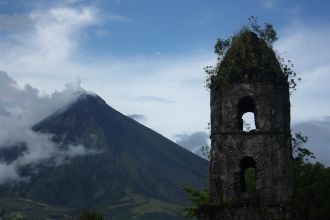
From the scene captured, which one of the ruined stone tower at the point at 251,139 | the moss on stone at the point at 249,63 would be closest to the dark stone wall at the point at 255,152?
the ruined stone tower at the point at 251,139

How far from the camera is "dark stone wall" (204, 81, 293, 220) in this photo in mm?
16219

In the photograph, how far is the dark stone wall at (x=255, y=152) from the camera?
16.2 m

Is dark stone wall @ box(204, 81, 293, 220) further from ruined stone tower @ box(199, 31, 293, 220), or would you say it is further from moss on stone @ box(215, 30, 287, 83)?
moss on stone @ box(215, 30, 287, 83)

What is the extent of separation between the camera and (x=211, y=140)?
17.2m

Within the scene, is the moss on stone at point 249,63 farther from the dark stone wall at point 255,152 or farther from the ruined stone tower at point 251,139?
the dark stone wall at point 255,152

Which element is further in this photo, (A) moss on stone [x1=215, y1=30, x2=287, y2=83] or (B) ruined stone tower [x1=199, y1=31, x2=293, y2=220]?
(A) moss on stone [x1=215, y1=30, x2=287, y2=83]

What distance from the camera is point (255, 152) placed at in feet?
53.9

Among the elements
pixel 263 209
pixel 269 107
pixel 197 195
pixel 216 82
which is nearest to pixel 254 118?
pixel 269 107

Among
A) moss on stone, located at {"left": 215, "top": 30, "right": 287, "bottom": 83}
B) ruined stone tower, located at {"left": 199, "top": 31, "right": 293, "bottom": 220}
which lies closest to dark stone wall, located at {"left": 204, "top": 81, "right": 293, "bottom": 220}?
ruined stone tower, located at {"left": 199, "top": 31, "right": 293, "bottom": 220}

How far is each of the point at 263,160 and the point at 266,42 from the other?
3.91 m

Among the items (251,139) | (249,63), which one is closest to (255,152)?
(251,139)

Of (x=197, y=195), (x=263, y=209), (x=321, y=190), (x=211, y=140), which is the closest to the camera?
(x=263, y=209)

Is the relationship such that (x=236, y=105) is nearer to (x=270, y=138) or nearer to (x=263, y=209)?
(x=270, y=138)

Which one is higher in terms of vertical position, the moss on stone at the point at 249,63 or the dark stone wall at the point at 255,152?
the moss on stone at the point at 249,63
